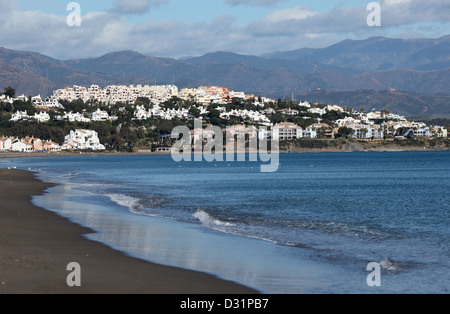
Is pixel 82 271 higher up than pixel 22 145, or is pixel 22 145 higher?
pixel 22 145

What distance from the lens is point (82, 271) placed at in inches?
506

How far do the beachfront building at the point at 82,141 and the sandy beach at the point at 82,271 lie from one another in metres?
127

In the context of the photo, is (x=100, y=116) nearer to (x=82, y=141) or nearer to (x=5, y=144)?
(x=82, y=141)

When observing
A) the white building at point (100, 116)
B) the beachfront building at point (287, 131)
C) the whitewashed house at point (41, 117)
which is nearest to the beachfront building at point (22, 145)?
the whitewashed house at point (41, 117)

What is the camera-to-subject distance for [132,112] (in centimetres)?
17912

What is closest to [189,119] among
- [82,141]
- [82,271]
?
[82,141]

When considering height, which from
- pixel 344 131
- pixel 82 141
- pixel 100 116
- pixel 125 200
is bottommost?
pixel 125 200

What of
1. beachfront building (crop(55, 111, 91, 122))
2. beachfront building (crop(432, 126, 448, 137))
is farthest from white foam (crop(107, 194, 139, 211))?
beachfront building (crop(432, 126, 448, 137))

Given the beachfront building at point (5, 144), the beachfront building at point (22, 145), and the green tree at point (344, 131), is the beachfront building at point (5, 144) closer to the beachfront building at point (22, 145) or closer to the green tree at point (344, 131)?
the beachfront building at point (22, 145)

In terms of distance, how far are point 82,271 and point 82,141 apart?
439 feet

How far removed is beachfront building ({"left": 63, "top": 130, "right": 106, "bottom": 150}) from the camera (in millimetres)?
143000

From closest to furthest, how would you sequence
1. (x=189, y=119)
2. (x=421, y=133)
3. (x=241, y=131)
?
(x=241, y=131) < (x=189, y=119) < (x=421, y=133)

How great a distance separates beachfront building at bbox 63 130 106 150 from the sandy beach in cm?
12709

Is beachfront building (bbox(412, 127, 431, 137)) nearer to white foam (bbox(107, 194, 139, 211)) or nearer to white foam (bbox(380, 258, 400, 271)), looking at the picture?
white foam (bbox(107, 194, 139, 211))
